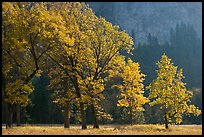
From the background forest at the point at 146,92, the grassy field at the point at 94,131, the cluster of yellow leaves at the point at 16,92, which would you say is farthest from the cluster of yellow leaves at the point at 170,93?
the cluster of yellow leaves at the point at 16,92

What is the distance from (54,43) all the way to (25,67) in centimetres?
359

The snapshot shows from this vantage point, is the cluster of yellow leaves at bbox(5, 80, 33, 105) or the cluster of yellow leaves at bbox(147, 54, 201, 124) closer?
A: the cluster of yellow leaves at bbox(5, 80, 33, 105)

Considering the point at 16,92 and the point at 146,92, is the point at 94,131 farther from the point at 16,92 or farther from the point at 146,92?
the point at 146,92

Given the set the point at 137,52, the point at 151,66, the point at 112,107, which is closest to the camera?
the point at 112,107

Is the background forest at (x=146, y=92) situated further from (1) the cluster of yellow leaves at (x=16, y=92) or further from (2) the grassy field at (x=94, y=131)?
(1) the cluster of yellow leaves at (x=16, y=92)

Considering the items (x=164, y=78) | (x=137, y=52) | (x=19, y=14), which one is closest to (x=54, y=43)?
(x=19, y=14)

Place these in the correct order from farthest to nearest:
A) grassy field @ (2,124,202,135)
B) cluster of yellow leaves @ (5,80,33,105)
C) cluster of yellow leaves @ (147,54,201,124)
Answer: cluster of yellow leaves @ (147,54,201,124)
cluster of yellow leaves @ (5,80,33,105)
grassy field @ (2,124,202,135)

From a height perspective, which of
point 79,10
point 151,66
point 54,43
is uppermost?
point 151,66

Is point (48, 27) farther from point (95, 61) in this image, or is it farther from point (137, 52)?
point (137, 52)

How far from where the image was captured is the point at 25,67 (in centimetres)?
2936

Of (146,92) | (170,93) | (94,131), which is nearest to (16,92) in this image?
(94,131)

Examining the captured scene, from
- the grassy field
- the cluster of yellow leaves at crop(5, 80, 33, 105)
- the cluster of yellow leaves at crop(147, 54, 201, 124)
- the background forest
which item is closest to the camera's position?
the grassy field

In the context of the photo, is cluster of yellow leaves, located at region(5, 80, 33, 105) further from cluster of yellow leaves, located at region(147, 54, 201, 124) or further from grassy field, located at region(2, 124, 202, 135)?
cluster of yellow leaves, located at region(147, 54, 201, 124)

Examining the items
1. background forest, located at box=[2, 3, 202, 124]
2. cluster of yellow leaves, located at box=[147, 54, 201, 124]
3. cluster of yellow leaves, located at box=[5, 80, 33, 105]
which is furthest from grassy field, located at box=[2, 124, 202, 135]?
background forest, located at box=[2, 3, 202, 124]
